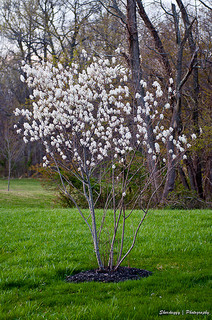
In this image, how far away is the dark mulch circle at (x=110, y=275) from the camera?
4.08 meters

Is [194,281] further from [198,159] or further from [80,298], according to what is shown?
[198,159]

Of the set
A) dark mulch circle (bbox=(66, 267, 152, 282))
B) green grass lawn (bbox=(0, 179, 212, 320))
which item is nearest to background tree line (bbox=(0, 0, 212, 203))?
green grass lawn (bbox=(0, 179, 212, 320))

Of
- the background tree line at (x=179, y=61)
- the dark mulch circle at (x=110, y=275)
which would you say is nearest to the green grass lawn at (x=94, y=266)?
the dark mulch circle at (x=110, y=275)

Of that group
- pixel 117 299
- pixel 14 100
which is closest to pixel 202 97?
pixel 117 299

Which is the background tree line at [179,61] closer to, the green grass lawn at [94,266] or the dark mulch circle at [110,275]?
the green grass lawn at [94,266]

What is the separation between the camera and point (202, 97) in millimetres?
12336

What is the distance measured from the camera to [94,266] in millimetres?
4633

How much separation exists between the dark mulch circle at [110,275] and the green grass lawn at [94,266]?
157 mm

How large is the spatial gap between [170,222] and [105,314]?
4.72 metres

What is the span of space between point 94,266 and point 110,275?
0.50 meters

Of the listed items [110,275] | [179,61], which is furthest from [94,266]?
[179,61]

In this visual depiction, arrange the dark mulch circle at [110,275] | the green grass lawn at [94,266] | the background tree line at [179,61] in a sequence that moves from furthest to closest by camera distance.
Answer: the background tree line at [179,61]
the dark mulch circle at [110,275]
the green grass lawn at [94,266]

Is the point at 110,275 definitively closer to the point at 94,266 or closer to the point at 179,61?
the point at 94,266

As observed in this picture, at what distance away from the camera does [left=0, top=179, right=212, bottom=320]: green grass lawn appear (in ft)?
10.4
